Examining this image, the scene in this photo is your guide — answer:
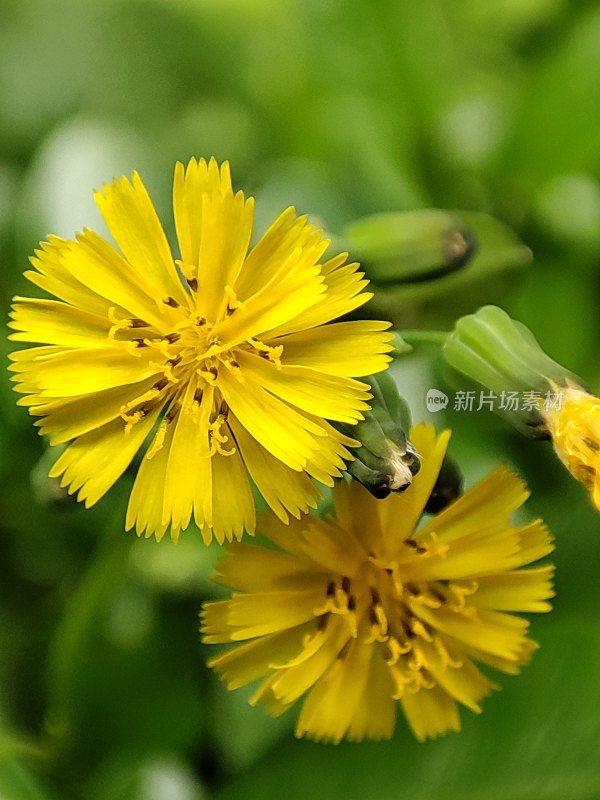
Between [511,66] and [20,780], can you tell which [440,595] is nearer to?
[20,780]

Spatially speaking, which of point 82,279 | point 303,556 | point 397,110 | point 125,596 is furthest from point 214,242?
point 397,110

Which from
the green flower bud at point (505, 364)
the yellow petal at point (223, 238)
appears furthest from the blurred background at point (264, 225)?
the yellow petal at point (223, 238)

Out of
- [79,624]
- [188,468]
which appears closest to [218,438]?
[188,468]

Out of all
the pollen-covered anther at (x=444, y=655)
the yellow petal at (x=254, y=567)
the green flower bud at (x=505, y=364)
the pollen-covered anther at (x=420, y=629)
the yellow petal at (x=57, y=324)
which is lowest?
the pollen-covered anther at (x=444, y=655)

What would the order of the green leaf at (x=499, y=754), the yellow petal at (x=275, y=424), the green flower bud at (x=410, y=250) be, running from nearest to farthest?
the yellow petal at (x=275, y=424) → the green flower bud at (x=410, y=250) → the green leaf at (x=499, y=754)

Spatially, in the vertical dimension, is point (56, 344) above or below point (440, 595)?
above

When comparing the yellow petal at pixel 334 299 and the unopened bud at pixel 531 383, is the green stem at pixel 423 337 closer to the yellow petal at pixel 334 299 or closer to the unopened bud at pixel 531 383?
the unopened bud at pixel 531 383
